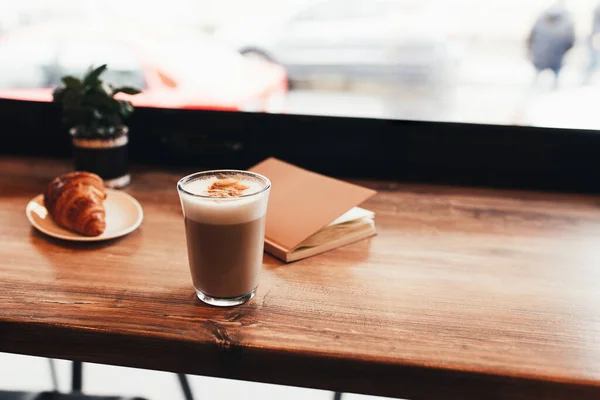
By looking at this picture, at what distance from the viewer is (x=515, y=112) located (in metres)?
1.27

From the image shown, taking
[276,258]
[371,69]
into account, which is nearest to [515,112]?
[371,69]

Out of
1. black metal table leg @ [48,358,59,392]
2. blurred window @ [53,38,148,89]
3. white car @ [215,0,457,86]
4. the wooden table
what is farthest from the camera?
black metal table leg @ [48,358,59,392]

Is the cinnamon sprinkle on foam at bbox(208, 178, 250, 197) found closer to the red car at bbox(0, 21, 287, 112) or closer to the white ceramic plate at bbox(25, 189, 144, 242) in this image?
the white ceramic plate at bbox(25, 189, 144, 242)

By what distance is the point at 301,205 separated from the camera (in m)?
0.97

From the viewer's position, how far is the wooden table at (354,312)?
0.64m

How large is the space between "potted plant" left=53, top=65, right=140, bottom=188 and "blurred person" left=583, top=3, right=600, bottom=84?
3.34ft

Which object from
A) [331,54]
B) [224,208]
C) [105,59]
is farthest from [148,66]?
[224,208]

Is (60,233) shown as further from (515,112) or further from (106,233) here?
(515,112)

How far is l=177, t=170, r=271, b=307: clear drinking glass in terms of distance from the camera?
70 cm

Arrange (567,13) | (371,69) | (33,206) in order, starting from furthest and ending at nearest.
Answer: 1. (371,69)
2. (567,13)
3. (33,206)

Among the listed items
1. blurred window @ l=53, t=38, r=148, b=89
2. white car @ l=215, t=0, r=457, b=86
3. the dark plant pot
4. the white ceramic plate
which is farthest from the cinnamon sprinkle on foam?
blurred window @ l=53, t=38, r=148, b=89

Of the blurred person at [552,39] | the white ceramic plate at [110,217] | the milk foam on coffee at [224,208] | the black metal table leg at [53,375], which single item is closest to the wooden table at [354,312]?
the white ceramic plate at [110,217]

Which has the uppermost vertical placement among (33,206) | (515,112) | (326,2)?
(326,2)

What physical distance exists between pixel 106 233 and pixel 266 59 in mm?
606
